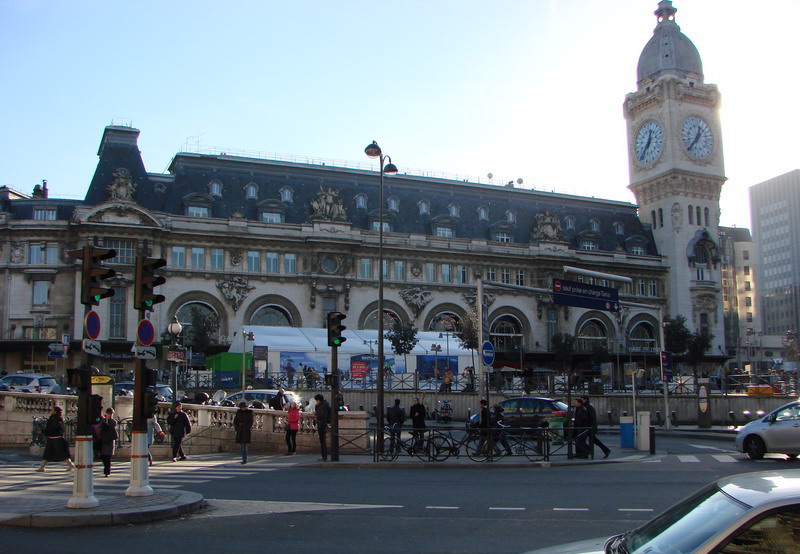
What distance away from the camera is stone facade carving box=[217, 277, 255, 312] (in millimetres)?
63906

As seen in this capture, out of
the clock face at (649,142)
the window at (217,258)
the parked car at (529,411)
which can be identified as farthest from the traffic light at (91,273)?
the clock face at (649,142)

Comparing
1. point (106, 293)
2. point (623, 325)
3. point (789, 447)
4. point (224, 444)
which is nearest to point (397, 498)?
point (106, 293)

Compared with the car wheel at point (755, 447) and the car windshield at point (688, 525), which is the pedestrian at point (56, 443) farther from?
the car wheel at point (755, 447)

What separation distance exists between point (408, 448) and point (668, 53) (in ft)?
243

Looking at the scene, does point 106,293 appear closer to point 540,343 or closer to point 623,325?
point 540,343

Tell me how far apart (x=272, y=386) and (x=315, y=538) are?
33380 millimetres

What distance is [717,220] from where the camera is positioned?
85.6 m

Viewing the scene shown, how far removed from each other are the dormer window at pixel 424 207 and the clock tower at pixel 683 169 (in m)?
25.8

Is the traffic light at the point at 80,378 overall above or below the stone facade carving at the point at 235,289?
below

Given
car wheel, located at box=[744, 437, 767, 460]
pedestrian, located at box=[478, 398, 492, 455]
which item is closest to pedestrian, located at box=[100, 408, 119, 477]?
pedestrian, located at box=[478, 398, 492, 455]

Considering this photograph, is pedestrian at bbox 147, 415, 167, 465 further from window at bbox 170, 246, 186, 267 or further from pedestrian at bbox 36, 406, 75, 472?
window at bbox 170, 246, 186, 267

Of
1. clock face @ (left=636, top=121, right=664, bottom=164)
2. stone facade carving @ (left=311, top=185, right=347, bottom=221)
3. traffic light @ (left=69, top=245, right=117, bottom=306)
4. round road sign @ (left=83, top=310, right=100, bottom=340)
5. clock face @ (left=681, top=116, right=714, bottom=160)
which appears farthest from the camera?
clock face @ (left=636, top=121, right=664, bottom=164)

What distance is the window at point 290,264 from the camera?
2633 inches

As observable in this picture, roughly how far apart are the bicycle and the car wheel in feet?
27.0
